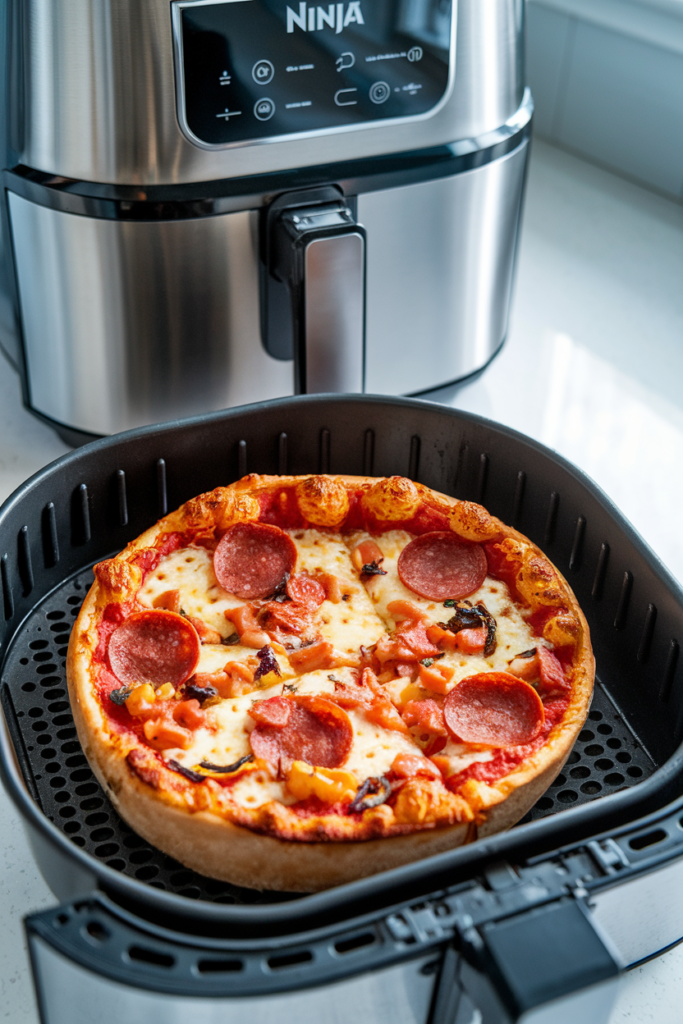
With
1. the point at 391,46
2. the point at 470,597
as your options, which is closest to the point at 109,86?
the point at 391,46

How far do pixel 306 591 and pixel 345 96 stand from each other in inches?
19.4

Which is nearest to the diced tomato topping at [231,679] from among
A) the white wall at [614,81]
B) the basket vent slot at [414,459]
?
the basket vent slot at [414,459]

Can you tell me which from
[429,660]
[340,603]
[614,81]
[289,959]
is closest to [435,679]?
[429,660]

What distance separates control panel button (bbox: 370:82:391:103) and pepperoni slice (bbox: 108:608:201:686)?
1.82ft

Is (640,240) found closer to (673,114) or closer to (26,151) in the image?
(673,114)

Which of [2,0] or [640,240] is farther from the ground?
[2,0]

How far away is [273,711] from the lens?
86cm

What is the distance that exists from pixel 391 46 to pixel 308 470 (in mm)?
437

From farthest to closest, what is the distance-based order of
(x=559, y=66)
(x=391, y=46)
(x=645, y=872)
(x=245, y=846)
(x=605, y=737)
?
(x=559, y=66) → (x=391, y=46) → (x=605, y=737) → (x=245, y=846) → (x=645, y=872)

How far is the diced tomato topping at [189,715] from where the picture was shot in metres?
0.85

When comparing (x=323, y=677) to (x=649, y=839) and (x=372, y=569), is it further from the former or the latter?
(x=649, y=839)

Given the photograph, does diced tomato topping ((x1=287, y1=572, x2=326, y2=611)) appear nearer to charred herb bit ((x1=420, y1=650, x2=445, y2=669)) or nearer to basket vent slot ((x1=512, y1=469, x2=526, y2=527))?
charred herb bit ((x1=420, y1=650, x2=445, y2=669))

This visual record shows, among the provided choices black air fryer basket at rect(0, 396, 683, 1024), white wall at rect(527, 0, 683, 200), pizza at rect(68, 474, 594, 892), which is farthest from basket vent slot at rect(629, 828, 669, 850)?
white wall at rect(527, 0, 683, 200)

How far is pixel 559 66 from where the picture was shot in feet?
6.63
